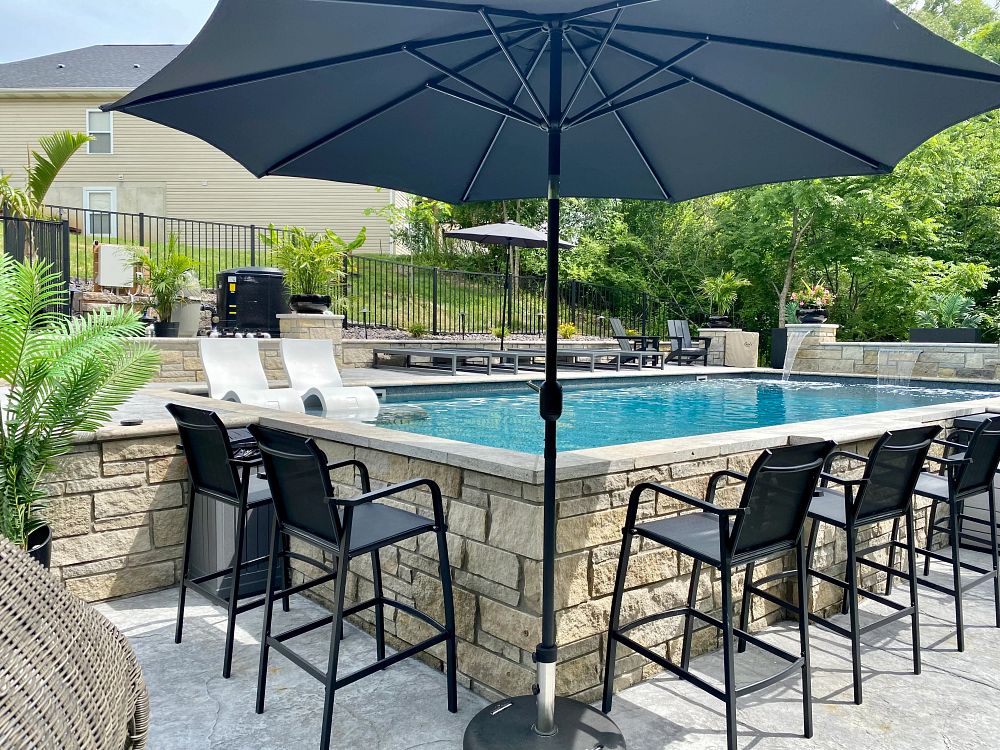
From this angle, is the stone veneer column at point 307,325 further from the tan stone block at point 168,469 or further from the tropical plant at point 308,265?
the tan stone block at point 168,469

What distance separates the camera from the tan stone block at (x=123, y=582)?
358cm

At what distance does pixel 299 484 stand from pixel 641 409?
679 centimetres

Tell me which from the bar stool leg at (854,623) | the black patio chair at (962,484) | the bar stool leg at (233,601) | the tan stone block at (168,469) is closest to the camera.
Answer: the bar stool leg at (854,623)

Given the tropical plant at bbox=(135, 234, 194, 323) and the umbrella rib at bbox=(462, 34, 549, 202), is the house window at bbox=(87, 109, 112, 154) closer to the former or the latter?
the tropical plant at bbox=(135, 234, 194, 323)

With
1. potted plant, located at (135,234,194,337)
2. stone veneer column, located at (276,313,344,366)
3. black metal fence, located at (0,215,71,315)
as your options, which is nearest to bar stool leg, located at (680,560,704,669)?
black metal fence, located at (0,215,71,315)

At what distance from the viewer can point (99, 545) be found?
11.9 ft

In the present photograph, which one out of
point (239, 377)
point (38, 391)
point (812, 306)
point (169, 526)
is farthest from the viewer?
point (812, 306)

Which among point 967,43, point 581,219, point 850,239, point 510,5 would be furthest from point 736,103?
point 967,43

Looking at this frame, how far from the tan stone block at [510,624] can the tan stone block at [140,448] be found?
200 cm

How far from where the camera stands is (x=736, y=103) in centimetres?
301

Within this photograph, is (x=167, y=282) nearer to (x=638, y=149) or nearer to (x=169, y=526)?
(x=169, y=526)

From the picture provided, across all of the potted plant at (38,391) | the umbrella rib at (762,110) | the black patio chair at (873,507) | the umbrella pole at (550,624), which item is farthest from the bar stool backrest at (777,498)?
the potted plant at (38,391)

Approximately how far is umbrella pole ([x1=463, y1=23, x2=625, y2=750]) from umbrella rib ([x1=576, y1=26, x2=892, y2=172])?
0.49 metres

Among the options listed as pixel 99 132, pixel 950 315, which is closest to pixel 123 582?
pixel 950 315
